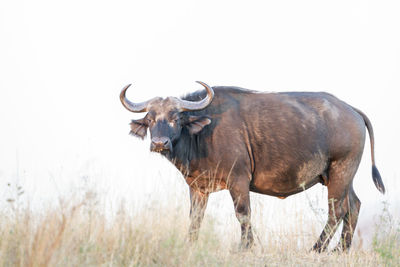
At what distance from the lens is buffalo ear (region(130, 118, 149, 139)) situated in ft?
33.1

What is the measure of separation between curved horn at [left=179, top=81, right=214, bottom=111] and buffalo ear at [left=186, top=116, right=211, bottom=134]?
196 millimetres

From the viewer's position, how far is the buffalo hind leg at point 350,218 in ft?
35.5

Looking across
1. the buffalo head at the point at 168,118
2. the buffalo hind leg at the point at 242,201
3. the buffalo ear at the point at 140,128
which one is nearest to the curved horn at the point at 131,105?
the buffalo head at the point at 168,118

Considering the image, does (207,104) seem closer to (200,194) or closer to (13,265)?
(200,194)

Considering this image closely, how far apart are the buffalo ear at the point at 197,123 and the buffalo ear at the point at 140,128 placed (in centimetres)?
91

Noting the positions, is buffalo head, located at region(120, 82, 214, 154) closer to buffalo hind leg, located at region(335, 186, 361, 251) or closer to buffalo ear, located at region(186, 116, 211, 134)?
buffalo ear, located at region(186, 116, 211, 134)

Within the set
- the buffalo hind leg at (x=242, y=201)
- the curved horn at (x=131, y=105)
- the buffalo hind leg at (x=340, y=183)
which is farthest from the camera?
the buffalo hind leg at (x=340, y=183)

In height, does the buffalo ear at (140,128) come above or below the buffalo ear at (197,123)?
below

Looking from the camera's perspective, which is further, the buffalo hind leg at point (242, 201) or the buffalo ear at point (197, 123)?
the buffalo ear at point (197, 123)

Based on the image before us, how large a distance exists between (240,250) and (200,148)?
1.99 meters

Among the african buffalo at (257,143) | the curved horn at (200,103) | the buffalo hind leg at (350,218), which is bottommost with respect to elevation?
the buffalo hind leg at (350,218)

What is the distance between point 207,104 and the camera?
9742mm

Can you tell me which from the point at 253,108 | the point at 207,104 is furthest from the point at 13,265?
the point at 253,108

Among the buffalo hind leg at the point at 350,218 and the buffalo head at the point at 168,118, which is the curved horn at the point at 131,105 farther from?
the buffalo hind leg at the point at 350,218
